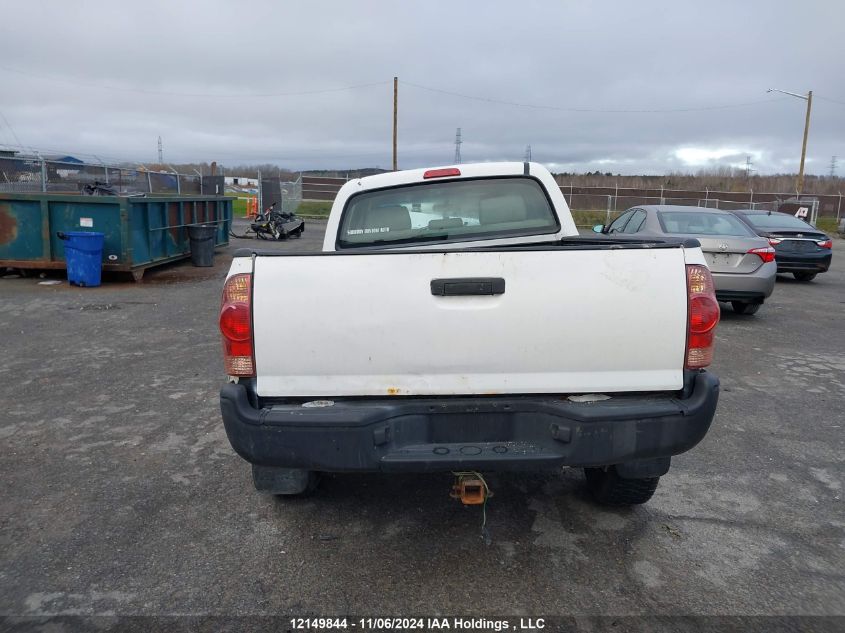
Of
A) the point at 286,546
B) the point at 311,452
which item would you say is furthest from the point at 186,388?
the point at 311,452

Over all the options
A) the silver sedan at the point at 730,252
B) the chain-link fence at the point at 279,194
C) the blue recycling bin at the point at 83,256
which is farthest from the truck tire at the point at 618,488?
the chain-link fence at the point at 279,194

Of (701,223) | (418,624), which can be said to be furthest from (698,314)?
(701,223)

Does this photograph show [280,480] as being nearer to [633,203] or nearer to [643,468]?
[643,468]

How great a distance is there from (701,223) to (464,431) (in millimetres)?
8283

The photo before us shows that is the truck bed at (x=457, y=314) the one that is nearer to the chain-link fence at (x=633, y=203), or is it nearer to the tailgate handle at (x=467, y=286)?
the tailgate handle at (x=467, y=286)

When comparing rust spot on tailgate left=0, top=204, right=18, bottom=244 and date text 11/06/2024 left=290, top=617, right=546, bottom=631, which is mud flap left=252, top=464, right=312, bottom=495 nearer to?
date text 11/06/2024 left=290, top=617, right=546, bottom=631

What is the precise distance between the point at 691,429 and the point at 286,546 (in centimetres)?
206

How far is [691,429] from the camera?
10.2 feet

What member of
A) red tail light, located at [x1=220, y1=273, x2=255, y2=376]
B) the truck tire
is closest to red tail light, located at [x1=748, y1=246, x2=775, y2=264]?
the truck tire

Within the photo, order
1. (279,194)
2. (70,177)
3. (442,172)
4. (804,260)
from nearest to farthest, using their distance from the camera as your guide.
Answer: (442,172), (804,260), (70,177), (279,194)

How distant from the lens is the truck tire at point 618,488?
3689 millimetres

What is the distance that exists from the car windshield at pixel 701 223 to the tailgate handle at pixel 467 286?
7620 mm

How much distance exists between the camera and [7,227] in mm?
12211

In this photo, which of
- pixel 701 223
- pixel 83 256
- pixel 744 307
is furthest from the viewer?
pixel 83 256
